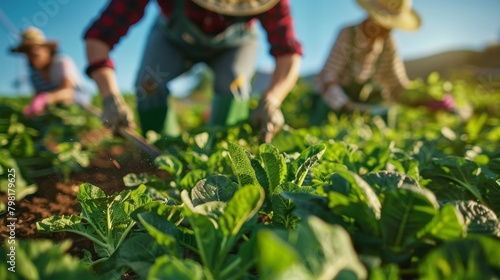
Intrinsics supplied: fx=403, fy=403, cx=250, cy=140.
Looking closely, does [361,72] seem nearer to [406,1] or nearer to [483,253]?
[406,1]

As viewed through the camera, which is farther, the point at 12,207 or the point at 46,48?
the point at 46,48

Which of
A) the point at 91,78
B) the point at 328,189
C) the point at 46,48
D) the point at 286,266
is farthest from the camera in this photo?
the point at 46,48

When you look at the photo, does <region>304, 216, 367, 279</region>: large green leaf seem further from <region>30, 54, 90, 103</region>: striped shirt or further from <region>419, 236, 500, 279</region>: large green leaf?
<region>30, 54, 90, 103</region>: striped shirt

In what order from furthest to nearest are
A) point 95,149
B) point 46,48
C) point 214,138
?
point 46,48 < point 95,149 < point 214,138

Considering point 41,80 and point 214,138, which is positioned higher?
point 214,138

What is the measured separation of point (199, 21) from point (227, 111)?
1.87 feet

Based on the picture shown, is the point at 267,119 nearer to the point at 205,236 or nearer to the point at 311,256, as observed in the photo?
the point at 205,236

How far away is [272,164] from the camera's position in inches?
32.9

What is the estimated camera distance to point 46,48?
16.2 feet

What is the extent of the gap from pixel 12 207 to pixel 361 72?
3788 millimetres

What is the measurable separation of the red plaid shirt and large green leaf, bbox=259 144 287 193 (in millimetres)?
1464

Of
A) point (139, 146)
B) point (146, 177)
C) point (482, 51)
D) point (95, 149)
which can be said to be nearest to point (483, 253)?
point (146, 177)

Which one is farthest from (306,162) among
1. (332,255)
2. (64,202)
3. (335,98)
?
(335,98)

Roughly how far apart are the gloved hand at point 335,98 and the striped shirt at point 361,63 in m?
0.11
